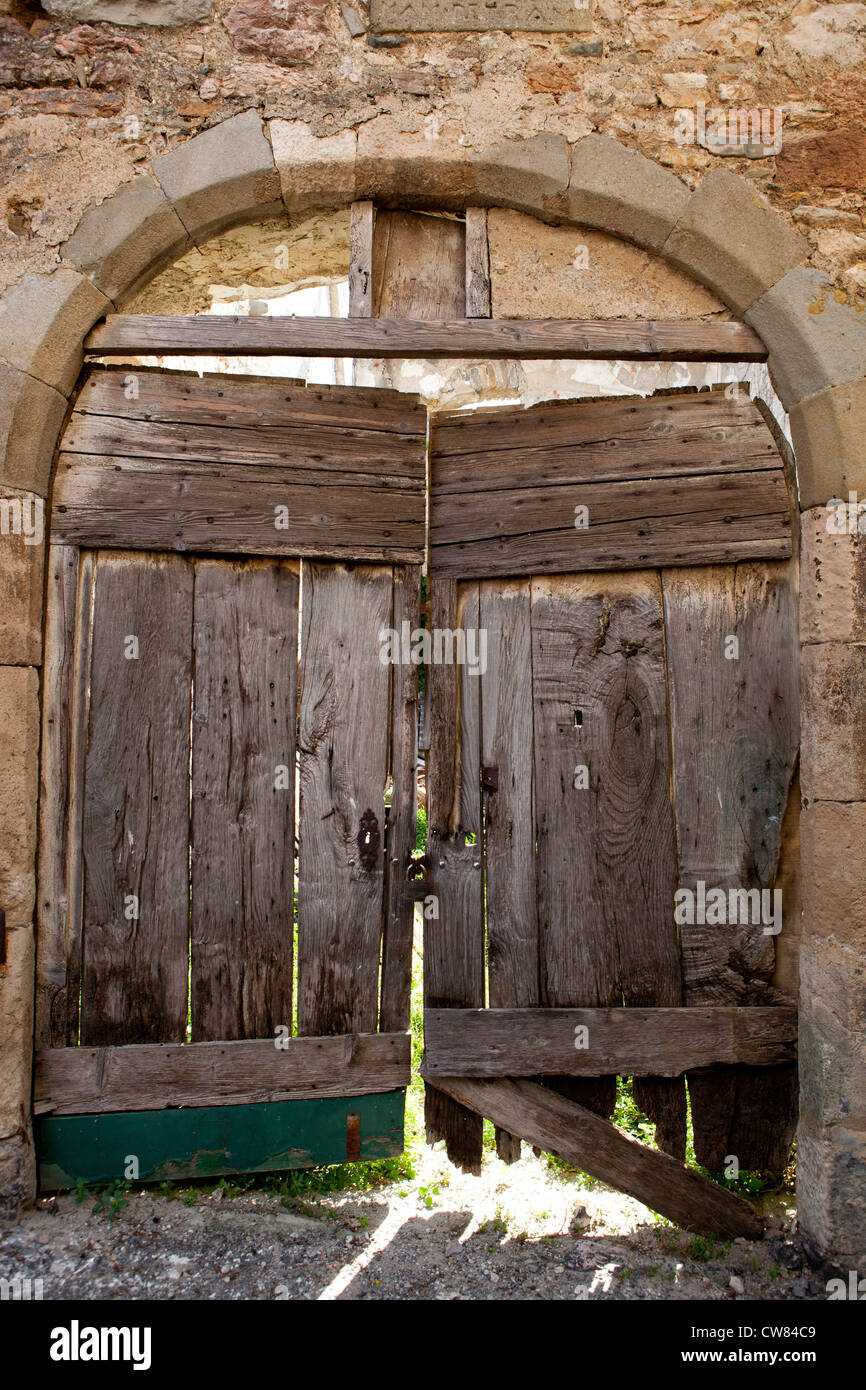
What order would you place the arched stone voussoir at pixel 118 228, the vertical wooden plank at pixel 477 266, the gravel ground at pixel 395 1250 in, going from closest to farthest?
1. the gravel ground at pixel 395 1250
2. the arched stone voussoir at pixel 118 228
3. the vertical wooden plank at pixel 477 266

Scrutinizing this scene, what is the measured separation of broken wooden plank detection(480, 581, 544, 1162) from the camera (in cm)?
272

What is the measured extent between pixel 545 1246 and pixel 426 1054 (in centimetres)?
65

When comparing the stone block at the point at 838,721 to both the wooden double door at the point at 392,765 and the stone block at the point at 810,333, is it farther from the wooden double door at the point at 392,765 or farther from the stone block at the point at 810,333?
the stone block at the point at 810,333

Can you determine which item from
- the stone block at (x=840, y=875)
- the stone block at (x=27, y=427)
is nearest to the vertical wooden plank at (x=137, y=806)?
the stone block at (x=27, y=427)

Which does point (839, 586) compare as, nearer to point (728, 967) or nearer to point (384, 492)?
point (728, 967)

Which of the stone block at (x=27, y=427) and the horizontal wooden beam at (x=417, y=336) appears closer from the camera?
the stone block at (x=27, y=427)

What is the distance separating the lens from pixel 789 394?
2529mm

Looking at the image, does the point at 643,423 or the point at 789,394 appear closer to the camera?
the point at 789,394

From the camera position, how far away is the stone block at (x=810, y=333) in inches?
96.6

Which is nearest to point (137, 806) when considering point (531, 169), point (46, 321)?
point (46, 321)

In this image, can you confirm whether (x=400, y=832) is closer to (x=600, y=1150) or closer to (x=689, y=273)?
(x=600, y=1150)

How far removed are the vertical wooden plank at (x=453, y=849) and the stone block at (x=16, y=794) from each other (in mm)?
1247

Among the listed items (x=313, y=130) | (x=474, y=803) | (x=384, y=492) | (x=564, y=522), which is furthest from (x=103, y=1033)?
(x=313, y=130)

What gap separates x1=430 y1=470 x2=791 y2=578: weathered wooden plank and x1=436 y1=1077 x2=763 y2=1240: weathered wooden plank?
1724 millimetres
